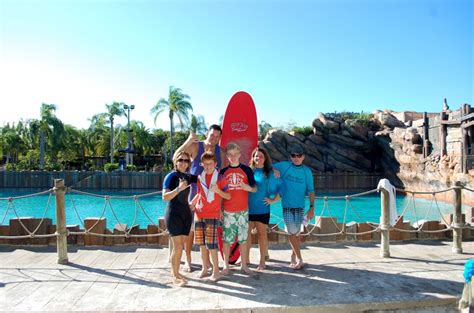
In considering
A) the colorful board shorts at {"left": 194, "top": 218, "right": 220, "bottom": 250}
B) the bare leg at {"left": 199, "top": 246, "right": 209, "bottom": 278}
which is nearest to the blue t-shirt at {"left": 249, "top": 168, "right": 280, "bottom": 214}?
the colorful board shorts at {"left": 194, "top": 218, "right": 220, "bottom": 250}

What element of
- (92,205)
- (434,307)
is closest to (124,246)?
(434,307)

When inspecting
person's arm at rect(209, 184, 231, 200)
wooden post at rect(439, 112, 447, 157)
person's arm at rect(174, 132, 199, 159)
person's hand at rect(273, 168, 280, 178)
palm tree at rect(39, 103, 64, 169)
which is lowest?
person's arm at rect(209, 184, 231, 200)

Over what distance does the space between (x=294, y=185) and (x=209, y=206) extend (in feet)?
3.86

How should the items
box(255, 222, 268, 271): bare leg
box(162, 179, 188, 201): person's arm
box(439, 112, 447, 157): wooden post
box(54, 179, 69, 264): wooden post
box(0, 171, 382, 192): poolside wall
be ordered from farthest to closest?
1. box(0, 171, 382, 192): poolside wall
2. box(439, 112, 447, 157): wooden post
3. box(54, 179, 69, 264): wooden post
4. box(255, 222, 268, 271): bare leg
5. box(162, 179, 188, 201): person's arm

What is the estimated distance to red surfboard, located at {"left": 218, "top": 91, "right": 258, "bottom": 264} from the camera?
547 cm

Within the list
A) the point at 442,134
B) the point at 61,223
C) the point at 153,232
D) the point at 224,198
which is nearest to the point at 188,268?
the point at 224,198

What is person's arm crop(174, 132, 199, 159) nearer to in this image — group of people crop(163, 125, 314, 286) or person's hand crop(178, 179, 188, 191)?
group of people crop(163, 125, 314, 286)

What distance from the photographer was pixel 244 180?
4.24 metres

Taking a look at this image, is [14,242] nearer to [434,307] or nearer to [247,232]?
[247,232]

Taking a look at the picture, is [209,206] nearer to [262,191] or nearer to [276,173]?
[262,191]

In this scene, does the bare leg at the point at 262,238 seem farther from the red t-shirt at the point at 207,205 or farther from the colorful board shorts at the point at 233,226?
the red t-shirt at the point at 207,205

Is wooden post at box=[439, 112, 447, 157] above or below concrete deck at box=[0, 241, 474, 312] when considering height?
above

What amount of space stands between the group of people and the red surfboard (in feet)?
2.06

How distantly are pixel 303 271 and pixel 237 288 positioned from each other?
3.61 feet
